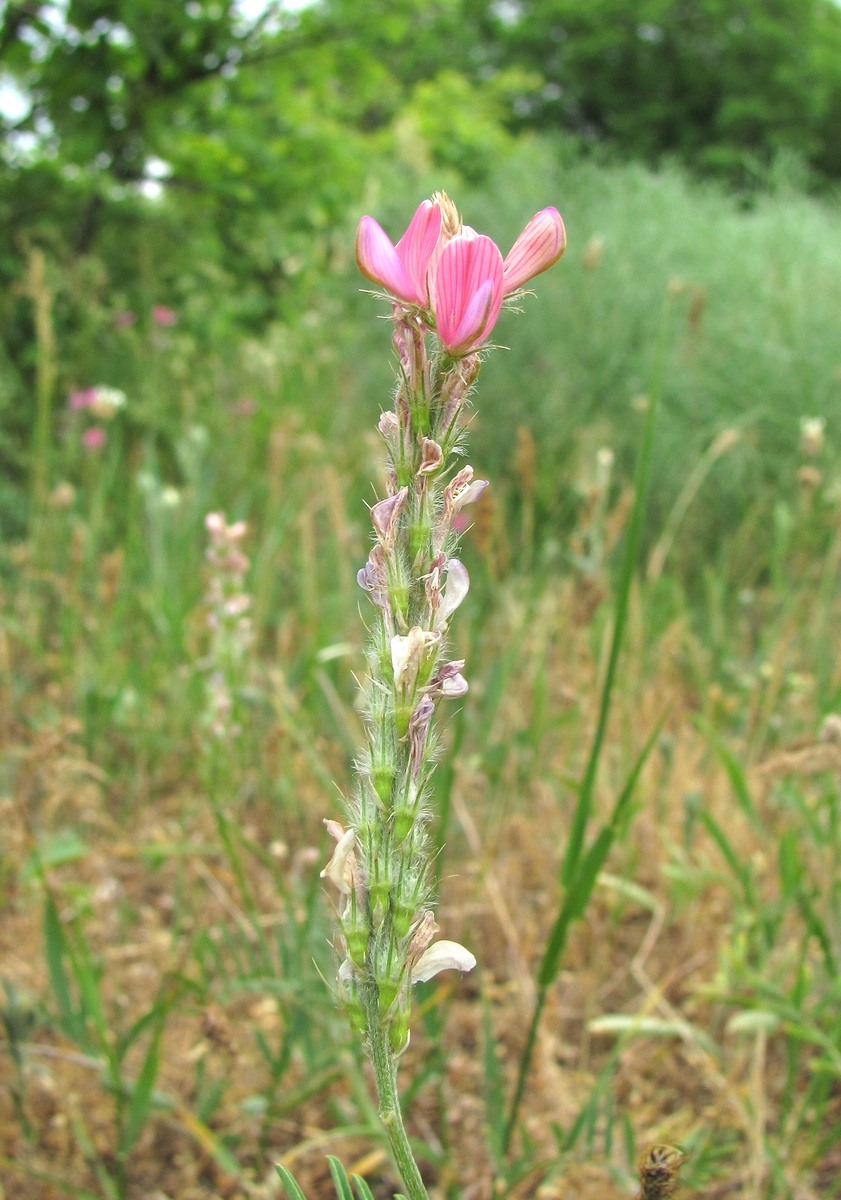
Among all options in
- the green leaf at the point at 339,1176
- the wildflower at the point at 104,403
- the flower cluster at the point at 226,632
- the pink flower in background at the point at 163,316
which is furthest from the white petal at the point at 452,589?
the pink flower in background at the point at 163,316

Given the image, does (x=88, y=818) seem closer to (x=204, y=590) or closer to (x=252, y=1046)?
(x=252, y=1046)

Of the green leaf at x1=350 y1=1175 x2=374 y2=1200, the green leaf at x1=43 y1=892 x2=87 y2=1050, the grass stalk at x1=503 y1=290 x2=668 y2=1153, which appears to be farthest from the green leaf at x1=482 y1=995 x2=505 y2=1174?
the green leaf at x1=350 y1=1175 x2=374 y2=1200

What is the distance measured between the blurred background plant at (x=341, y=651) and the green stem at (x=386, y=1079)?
63 centimetres

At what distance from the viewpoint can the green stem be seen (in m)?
0.68

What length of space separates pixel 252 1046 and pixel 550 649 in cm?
163

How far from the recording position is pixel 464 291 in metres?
0.66

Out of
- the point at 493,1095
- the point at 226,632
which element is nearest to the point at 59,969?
the point at 493,1095

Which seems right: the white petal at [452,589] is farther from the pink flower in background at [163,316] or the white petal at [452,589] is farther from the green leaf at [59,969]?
the pink flower in background at [163,316]

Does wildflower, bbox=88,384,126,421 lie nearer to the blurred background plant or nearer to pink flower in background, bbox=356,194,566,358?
the blurred background plant

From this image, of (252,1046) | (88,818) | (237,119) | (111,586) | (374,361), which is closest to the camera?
(252,1046)

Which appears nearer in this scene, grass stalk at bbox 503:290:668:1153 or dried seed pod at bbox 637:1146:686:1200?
dried seed pod at bbox 637:1146:686:1200

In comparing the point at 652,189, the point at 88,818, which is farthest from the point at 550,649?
the point at 652,189

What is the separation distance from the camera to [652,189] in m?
6.44

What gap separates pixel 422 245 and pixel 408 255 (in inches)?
0.4
